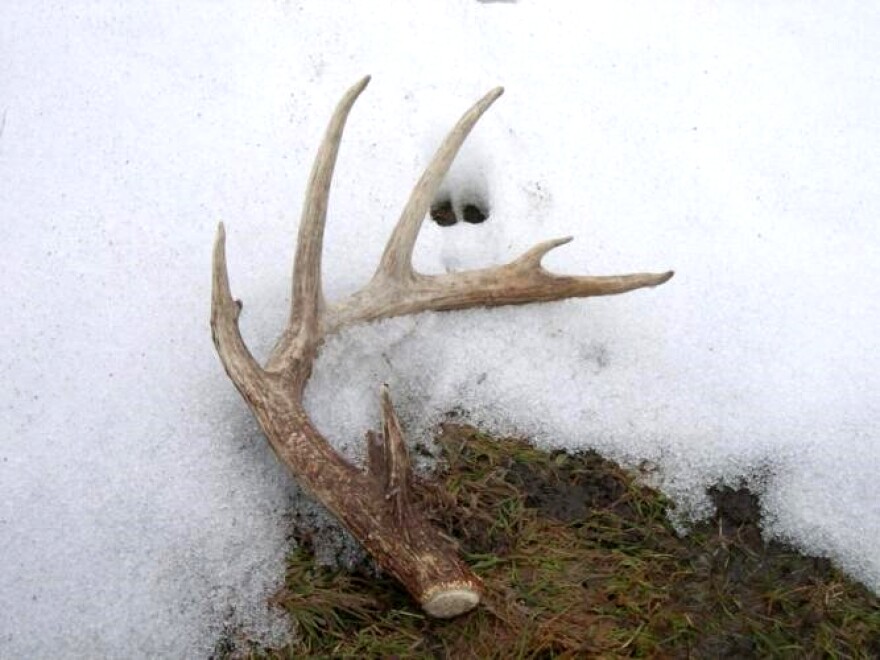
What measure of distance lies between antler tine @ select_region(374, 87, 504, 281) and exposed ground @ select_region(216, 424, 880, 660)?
0.58m

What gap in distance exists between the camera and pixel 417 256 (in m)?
3.28

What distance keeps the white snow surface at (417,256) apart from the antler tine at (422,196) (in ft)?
0.73

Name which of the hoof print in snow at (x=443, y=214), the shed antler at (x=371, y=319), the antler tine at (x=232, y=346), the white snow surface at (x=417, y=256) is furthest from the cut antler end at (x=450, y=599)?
the hoof print in snow at (x=443, y=214)

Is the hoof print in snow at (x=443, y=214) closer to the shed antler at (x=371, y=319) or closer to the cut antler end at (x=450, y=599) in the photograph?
the shed antler at (x=371, y=319)

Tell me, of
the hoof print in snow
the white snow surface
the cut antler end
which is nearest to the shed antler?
the cut antler end

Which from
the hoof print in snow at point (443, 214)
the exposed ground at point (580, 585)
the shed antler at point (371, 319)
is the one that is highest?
the hoof print in snow at point (443, 214)

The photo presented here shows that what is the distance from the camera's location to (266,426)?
2.66m

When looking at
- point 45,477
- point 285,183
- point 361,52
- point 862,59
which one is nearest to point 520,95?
point 361,52

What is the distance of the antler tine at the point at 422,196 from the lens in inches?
111

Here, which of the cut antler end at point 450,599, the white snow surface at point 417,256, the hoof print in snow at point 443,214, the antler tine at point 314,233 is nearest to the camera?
the cut antler end at point 450,599

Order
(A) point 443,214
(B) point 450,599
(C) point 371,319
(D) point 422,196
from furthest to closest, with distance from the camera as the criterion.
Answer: (A) point 443,214 → (C) point 371,319 → (D) point 422,196 → (B) point 450,599

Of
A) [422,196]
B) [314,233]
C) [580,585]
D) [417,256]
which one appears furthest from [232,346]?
[580,585]

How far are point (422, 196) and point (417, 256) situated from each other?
0.43m

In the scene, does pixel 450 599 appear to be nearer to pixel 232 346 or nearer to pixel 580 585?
pixel 580 585
